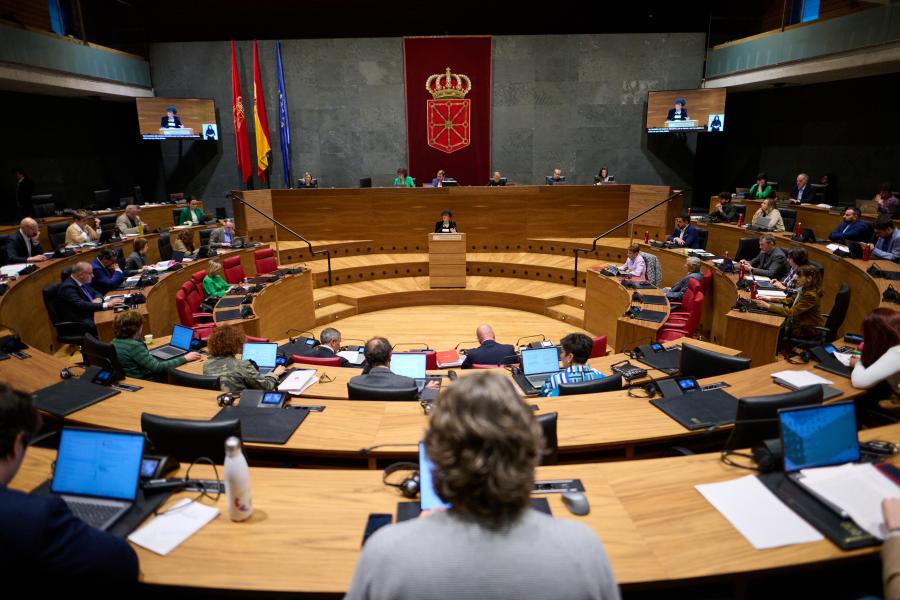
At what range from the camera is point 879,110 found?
947 cm

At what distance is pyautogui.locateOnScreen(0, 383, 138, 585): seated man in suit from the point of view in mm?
1436

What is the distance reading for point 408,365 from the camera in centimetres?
397

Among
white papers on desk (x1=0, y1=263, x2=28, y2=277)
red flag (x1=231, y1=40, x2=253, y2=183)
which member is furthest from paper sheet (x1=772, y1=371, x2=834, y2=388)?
red flag (x1=231, y1=40, x2=253, y2=183)

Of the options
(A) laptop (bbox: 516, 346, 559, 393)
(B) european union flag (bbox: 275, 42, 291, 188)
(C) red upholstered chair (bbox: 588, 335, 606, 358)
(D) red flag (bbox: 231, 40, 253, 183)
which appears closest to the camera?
(A) laptop (bbox: 516, 346, 559, 393)

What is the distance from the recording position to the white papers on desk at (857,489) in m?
1.90

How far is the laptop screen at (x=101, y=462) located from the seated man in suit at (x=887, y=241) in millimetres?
7072

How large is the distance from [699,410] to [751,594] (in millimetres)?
937

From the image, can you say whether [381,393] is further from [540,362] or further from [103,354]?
[103,354]

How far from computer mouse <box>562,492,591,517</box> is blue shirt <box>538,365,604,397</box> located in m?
1.49

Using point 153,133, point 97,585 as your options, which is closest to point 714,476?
point 97,585

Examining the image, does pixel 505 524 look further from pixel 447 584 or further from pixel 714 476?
pixel 714 476

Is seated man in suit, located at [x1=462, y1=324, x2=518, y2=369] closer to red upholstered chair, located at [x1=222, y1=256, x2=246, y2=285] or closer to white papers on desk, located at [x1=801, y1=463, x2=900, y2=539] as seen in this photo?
white papers on desk, located at [x1=801, y1=463, x2=900, y2=539]

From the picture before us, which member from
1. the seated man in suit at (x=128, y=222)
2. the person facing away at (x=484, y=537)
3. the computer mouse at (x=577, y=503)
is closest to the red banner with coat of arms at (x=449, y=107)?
the seated man in suit at (x=128, y=222)

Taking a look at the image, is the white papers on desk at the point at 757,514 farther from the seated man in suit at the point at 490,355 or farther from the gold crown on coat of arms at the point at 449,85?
the gold crown on coat of arms at the point at 449,85
